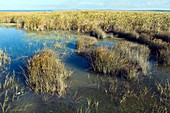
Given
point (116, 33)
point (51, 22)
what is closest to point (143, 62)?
point (116, 33)

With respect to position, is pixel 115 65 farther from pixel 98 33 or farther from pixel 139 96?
pixel 98 33

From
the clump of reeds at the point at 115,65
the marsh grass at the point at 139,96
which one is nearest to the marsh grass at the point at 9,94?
the marsh grass at the point at 139,96

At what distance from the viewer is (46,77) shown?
8852 millimetres

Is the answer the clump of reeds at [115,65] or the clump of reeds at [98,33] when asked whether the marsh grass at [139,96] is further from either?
the clump of reeds at [98,33]

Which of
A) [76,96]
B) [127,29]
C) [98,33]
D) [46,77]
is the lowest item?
[76,96]

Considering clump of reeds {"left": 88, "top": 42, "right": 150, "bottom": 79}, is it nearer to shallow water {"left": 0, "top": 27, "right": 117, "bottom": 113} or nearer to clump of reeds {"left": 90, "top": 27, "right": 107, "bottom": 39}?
shallow water {"left": 0, "top": 27, "right": 117, "bottom": 113}

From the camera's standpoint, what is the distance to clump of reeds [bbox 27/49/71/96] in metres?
8.45

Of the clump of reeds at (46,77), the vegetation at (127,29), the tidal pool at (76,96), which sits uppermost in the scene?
the vegetation at (127,29)

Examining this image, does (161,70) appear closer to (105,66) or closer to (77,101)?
(105,66)

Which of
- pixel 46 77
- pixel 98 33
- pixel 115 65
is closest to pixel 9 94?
pixel 46 77

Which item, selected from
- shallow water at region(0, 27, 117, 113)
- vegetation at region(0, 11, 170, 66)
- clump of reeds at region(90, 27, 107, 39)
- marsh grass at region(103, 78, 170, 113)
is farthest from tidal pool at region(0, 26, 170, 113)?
clump of reeds at region(90, 27, 107, 39)

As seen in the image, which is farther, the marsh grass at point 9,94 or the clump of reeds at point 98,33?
the clump of reeds at point 98,33

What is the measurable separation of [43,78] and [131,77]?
11.5 feet

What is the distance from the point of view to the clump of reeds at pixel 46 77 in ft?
27.7
